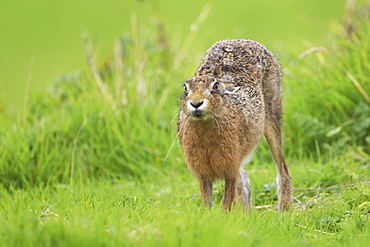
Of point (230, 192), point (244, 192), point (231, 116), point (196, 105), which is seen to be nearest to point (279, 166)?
point (244, 192)

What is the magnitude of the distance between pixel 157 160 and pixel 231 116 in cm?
285

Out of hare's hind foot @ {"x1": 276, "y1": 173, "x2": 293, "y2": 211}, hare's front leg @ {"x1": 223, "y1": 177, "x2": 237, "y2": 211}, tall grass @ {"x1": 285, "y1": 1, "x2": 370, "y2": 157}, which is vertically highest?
tall grass @ {"x1": 285, "y1": 1, "x2": 370, "y2": 157}

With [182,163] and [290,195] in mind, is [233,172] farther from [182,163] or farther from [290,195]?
[182,163]

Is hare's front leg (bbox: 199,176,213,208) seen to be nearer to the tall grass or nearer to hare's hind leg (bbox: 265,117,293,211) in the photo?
hare's hind leg (bbox: 265,117,293,211)

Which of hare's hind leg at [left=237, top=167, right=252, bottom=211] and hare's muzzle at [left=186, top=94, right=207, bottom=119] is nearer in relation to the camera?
hare's muzzle at [left=186, top=94, right=207, bottom=119]

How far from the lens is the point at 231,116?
568cm

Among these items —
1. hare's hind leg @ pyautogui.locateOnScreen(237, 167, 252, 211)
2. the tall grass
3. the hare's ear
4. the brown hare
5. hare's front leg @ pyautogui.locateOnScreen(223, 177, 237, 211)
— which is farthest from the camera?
the tall grass

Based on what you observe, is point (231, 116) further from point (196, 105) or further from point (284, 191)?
point (284, 191)

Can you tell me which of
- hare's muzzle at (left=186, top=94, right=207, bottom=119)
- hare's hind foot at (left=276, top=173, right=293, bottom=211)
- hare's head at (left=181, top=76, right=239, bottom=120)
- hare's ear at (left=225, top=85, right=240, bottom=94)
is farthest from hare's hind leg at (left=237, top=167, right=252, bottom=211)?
hare's muzzle at (left=186, top=94, right=207, bottom=119)

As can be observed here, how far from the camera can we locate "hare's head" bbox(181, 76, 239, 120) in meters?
5.10

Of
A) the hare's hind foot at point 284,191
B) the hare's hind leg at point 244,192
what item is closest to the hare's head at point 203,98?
the hare's hind leg at point 244,192

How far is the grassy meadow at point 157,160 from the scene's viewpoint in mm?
4457

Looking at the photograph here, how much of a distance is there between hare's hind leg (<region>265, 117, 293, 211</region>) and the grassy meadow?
162 mm

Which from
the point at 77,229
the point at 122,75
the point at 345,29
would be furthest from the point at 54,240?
the point at 345,29
